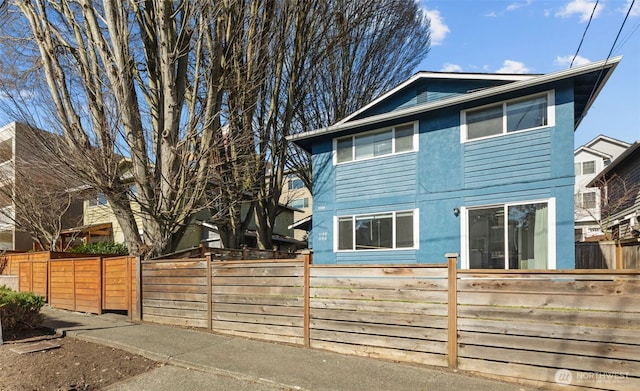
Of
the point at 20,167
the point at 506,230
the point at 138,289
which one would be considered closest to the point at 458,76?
the point at 506,230

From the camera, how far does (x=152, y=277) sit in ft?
27.0

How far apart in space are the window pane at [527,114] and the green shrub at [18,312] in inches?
435

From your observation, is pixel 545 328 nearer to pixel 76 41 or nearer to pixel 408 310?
pixel 408 310

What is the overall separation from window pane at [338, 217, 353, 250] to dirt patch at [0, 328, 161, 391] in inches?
251

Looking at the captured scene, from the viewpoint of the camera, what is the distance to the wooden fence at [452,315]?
156 inches

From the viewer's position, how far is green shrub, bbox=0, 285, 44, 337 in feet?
23.2

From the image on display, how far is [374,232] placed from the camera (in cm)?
1060

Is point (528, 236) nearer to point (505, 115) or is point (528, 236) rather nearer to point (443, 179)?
point (443, 179)

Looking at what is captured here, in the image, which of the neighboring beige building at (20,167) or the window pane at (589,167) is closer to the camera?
the neighboring beige building at (20,167)

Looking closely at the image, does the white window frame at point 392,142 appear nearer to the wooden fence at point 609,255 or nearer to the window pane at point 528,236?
the window pane at point 528,236

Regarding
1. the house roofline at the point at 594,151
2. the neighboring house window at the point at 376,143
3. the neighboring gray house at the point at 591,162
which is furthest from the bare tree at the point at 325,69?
the house roofline at the point at 594,151

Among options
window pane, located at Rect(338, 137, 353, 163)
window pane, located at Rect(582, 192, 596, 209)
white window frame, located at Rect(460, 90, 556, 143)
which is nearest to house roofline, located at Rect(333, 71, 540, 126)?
white window frame, located at Rect(460, 90, 556, 143)

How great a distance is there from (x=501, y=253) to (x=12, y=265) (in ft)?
52.3

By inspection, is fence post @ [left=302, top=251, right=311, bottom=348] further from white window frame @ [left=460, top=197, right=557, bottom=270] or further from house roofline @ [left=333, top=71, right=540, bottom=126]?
house roofline @ [left=333, top=71, right=540, bottom=126]
